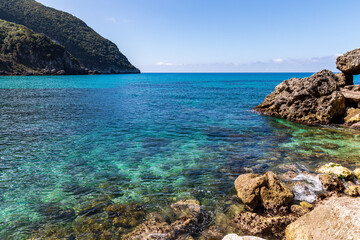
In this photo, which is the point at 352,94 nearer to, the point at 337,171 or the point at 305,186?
the point at 337,171

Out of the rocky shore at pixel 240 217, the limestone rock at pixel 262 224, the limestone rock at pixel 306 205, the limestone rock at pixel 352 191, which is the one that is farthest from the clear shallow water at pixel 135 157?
the limestone rock at pixel 306 205

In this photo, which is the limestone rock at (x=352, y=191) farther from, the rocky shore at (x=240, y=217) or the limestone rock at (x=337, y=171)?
the limestone rock at (x=337, y=171)

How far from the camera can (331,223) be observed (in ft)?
23.0

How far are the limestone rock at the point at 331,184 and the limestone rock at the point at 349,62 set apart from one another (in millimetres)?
25694

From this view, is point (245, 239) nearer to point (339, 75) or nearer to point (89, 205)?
point (89, 205)

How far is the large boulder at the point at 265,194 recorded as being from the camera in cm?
1024

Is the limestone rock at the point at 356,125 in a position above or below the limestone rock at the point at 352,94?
below

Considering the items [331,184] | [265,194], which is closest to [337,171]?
[331,184]

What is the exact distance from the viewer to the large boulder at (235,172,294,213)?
1024cm

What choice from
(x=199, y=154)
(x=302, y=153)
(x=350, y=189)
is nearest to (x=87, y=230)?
(x=199, y=154)

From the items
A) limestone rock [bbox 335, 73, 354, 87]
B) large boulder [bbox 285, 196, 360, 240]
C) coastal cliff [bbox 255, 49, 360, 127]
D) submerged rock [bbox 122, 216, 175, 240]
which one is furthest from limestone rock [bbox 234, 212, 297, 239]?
limestone rock [bbox 335, 73, 354, 87]

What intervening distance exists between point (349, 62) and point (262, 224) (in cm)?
3268

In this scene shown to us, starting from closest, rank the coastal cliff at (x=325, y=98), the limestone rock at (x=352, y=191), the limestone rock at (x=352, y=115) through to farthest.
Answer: the limestone rock at (x=352, y=191)
the limestone rock at (x=352, y=115)
the coastal cliff at (x=325, y=98)

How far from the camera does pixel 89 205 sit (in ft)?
34.6
